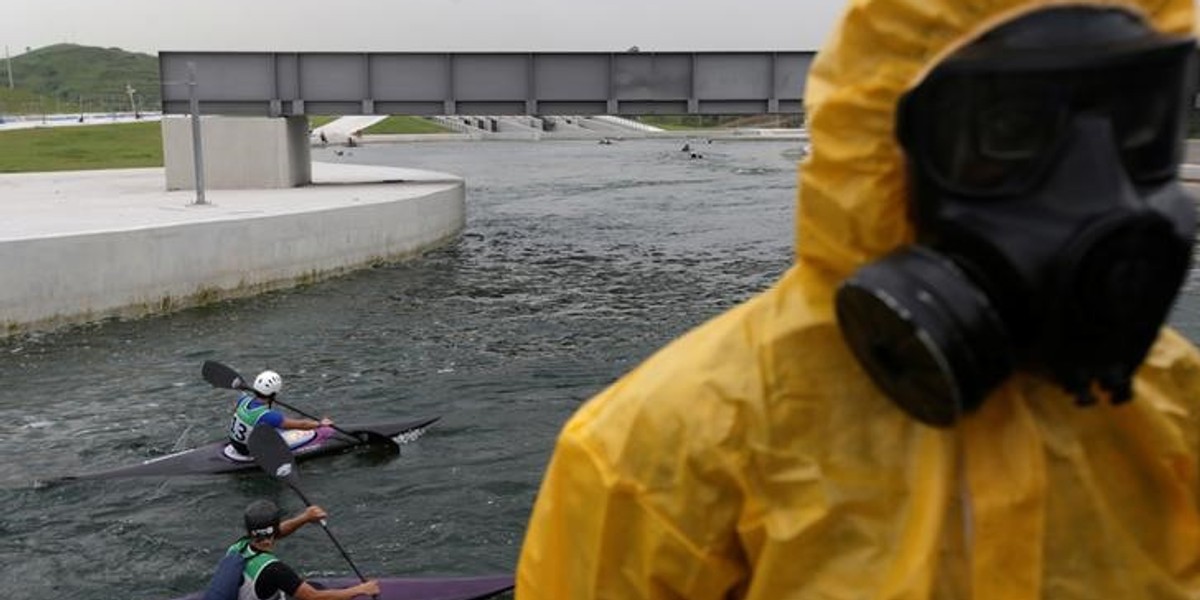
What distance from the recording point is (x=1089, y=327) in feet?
5.66

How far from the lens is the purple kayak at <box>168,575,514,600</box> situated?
32.6 feet

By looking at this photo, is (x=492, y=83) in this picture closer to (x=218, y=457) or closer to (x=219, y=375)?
(x=219, y=375)

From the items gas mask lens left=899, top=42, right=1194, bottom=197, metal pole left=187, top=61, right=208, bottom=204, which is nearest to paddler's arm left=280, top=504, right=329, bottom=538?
gas mask lens left=899, top=42, right=1194, bottom=197

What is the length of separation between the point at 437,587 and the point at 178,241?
1551cm

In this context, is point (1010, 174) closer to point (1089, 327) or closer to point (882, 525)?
point (1089, 327)

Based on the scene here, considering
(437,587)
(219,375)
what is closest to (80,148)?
(219,375)

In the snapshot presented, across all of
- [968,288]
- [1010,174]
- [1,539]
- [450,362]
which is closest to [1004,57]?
[1010,174]

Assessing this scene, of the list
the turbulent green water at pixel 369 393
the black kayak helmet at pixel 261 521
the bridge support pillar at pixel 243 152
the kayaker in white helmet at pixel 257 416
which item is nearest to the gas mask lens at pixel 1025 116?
Answer: the black kayak helmet at pixel 261 521

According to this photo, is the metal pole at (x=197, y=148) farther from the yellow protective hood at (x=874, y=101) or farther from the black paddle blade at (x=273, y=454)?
the yellow protective hood at (x=874, y=101)

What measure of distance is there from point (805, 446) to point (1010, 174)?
60 cm

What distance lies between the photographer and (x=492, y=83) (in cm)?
3728

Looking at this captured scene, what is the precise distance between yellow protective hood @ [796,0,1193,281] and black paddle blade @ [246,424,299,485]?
11.1 m

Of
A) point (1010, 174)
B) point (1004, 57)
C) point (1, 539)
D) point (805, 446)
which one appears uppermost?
point (1004, 57)

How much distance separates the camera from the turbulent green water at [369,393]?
455 inches
